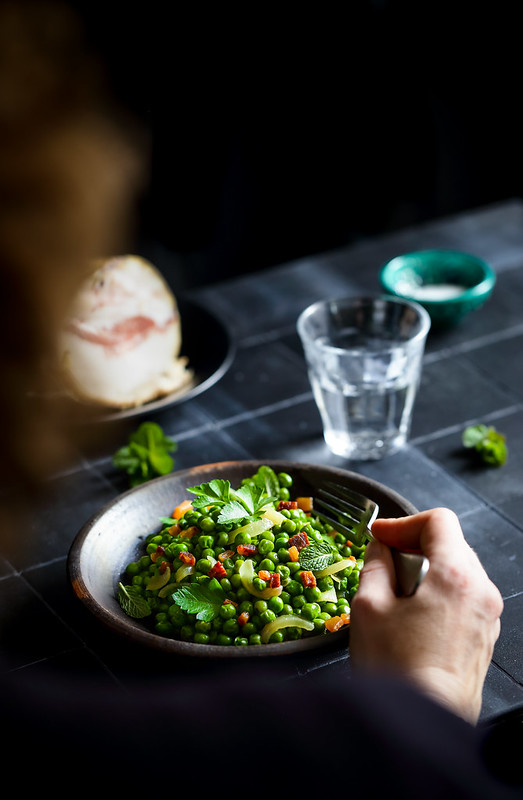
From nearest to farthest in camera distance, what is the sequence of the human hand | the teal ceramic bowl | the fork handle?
the human hand < the fork handle < the teal ceramic bowl

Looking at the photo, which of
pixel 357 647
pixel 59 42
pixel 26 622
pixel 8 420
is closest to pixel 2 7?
pixel 59 42

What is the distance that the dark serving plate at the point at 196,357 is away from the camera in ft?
6.89

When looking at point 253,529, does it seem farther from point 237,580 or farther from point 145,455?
point 145,455

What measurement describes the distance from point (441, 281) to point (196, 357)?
69 centimetres

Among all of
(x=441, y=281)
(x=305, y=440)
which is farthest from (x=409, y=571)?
(x=441, y=281)

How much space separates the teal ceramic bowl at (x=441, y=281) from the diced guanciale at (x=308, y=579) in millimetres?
1090

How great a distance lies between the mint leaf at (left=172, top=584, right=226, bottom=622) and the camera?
4.71 ft

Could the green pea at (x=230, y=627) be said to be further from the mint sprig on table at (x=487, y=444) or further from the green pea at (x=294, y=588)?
the mint sprig on table at (x=487, y=444)

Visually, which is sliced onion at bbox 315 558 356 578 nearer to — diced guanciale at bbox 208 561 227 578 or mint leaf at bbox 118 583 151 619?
diced guanciale at bbox 208 561 227 578

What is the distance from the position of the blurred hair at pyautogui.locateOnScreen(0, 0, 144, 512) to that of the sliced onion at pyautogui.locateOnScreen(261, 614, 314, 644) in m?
1.91

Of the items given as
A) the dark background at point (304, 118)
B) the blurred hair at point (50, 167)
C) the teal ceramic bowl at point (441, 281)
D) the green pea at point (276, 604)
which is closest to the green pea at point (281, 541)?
the green pea at point (276, 604)

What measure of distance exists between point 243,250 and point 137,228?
1.58ft

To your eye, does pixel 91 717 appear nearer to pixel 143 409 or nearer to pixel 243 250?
pixel 143 409

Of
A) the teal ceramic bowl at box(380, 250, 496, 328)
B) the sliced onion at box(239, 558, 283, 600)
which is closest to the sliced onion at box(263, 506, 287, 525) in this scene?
the sliced onion at box(239, 558, 283, 600)
